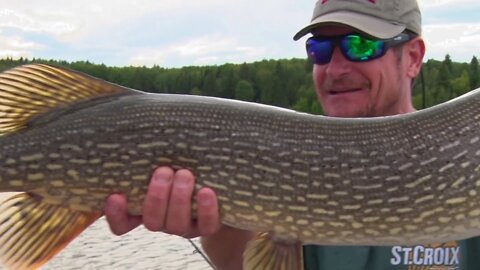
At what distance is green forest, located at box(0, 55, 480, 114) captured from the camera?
3631 centimetres

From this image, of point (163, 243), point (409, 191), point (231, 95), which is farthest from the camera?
point (231, 95)

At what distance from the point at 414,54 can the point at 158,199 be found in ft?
6.12

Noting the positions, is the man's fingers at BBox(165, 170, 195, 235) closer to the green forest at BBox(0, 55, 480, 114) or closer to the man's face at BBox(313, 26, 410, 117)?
the man's face at BBox(313, 26, 410, 117)

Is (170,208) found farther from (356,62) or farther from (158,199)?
(356,62)

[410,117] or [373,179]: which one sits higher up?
[410,117]

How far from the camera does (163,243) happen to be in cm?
1245

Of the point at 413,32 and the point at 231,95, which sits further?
the point at 231,95

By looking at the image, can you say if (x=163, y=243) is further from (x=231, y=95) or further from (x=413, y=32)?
(x=231, y=95)

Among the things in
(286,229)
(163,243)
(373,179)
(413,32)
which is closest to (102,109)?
(286,229)

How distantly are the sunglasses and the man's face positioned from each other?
0.08 ft

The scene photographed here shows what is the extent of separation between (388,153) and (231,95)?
38.1m

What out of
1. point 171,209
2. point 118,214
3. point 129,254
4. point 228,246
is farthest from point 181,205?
point 129,254

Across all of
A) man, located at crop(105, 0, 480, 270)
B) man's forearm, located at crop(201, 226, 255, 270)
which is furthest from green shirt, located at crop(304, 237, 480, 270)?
man's forearm, located at crop(201, 226, 255, 270)

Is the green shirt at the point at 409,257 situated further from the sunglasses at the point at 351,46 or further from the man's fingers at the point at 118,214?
the sunglasses at the point at 351,46
